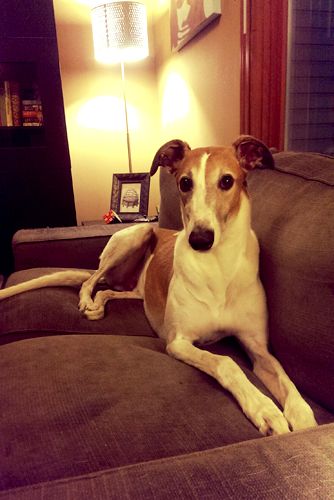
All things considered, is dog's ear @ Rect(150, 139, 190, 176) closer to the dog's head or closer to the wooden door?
the dog's head

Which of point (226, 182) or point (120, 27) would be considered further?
point (120, 27)

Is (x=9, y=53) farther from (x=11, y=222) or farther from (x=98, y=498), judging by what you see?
(x=98, y=498)

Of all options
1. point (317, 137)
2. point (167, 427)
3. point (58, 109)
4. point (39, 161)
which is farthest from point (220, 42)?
point (167, 427)

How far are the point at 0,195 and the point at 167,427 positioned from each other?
326 centimetres

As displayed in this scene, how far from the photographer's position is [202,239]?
1245mm

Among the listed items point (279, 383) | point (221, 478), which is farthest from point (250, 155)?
point (221, 478)

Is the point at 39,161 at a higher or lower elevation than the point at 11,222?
higher

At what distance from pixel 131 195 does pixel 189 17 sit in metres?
1.42

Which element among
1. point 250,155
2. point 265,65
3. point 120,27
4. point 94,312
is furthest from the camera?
point 120,27

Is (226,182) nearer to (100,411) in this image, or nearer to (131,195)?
(100,411)

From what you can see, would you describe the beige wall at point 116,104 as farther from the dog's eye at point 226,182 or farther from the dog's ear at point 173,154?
the dog's eye at point 226,182

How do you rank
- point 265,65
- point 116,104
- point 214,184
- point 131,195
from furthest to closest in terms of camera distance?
point 116,104 < point 131,195 < point 265,65 < point 214,184

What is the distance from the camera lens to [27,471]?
784mm

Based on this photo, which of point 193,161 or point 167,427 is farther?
point 193,161
